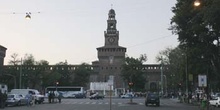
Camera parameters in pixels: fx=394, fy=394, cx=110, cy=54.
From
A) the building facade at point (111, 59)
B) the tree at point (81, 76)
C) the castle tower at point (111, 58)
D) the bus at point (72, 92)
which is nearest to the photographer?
the bus at point (72, 92)

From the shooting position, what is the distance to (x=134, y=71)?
395 ft

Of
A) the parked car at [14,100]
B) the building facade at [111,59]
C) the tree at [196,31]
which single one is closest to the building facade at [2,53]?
the building facade at [111,59]

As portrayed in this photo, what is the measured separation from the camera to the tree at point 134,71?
120m

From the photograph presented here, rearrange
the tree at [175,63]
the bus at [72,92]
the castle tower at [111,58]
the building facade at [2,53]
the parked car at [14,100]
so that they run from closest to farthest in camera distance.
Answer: the parked car at [14,100]
the tree at [175,63]
the bus at [72,92]
the building facade at [2,53]
the castle tower at [111,58]

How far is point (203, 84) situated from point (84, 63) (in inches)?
4237

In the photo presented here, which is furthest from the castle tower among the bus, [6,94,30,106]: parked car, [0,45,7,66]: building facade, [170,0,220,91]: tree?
[170,0,220,91]: tree

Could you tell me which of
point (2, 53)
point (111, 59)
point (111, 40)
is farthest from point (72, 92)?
point (111, 40)

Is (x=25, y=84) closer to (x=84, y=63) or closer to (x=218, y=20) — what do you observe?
(x=84, y=63)

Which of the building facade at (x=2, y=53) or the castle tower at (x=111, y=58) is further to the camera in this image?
the castle tower at (x=111, y=58)

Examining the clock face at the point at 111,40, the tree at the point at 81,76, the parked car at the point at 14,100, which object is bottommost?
the parked car at the point at 14,100

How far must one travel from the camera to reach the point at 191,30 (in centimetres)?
3759

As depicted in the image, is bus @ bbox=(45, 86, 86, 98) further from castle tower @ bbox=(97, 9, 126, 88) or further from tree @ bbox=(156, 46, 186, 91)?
castle tower @ bbox=(97, 9, 126, 88)

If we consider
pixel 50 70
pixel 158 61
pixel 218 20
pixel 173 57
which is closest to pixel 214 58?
pixel 218 20

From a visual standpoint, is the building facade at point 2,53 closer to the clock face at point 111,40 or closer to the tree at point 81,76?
the tree at point 81,76
